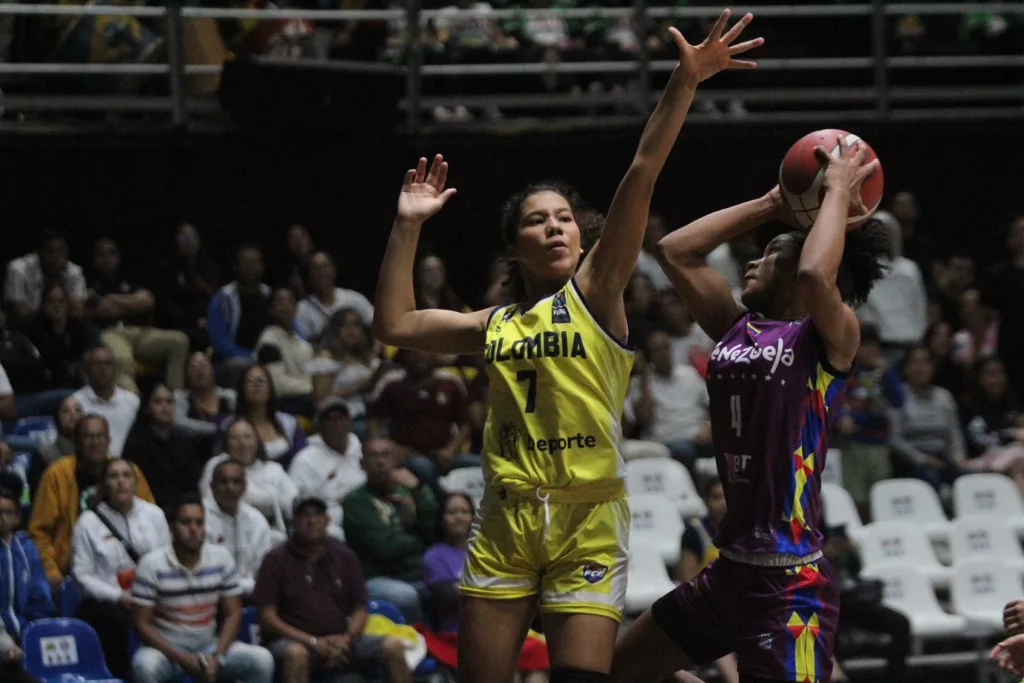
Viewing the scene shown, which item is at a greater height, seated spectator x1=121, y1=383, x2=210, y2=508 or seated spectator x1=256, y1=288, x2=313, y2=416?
seated spectator x1=256, y1=288, x2=313, y2=416

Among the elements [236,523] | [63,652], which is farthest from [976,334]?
[63,652]

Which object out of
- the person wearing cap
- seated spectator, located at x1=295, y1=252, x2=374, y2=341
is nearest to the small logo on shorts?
the person wearing cap

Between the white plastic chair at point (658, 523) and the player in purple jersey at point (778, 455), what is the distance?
4.87 meters

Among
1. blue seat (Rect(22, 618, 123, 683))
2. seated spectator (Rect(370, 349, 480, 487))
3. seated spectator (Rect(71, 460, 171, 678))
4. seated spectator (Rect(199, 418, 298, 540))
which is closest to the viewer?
blue seat (Rect(22, 618, 123, 683))

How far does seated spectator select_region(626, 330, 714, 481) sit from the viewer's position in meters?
10.2

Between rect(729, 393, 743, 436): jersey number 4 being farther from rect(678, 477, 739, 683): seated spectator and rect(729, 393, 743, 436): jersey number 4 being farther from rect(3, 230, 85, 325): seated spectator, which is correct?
rect(3, 230, 85, 325): seated spectator

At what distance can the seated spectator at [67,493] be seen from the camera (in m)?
8.41

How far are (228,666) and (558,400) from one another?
427 cm

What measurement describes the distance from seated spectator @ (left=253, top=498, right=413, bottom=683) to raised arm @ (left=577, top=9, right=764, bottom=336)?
4.27 metres

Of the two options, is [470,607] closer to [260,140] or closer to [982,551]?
[982,551]

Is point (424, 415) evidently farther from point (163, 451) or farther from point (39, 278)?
point (39, 278)

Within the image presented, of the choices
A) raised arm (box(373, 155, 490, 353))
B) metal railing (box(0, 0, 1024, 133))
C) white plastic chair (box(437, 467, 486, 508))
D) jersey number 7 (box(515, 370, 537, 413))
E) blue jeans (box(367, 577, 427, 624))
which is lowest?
blue jeans (box(367, 577, 427, 624))

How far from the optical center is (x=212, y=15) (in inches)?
439

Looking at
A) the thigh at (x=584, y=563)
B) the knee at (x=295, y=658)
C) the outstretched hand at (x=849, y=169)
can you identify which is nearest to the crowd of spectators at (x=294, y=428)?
the knee at (x=295, y=658)
